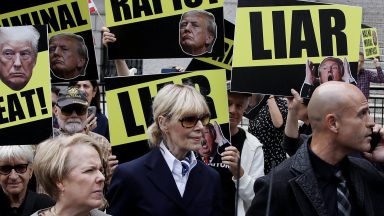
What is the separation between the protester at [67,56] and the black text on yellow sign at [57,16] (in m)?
0.09

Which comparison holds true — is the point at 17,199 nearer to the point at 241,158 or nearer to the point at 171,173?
the point at 171,173

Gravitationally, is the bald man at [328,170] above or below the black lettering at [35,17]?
below

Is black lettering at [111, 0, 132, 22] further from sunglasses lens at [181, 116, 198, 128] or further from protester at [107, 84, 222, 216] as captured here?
sunglasses lens at [181, 116, 198, 128]

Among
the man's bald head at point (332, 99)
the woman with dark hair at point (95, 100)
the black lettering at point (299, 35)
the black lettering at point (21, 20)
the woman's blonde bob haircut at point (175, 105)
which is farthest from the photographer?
the woman with dark hair at point (95, 100)

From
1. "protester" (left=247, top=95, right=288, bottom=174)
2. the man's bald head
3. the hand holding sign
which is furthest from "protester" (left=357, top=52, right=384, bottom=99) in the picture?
the man's bald head

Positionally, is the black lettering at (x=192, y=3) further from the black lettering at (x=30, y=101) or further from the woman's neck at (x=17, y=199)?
the woman's neck at (x=17, y=199)

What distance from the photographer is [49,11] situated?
260 inches

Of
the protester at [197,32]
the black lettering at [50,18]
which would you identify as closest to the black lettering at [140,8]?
the protester at [197,32]

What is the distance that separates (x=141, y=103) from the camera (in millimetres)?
6168

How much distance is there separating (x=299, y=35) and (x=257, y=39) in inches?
11.8

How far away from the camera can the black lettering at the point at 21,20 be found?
6.57 m

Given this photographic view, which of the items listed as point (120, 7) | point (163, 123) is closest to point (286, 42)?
point (120, 7)

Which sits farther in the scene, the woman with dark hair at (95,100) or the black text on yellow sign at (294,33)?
the woman with dark hair at (95,100)

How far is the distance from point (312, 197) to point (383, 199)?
45 centimetres
